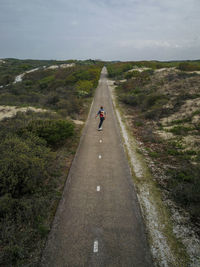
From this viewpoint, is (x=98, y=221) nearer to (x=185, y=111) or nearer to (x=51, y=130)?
(x=51, y=130)

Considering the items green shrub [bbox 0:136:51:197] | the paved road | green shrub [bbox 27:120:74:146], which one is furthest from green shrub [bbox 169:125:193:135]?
green shrub [bbox 0:136:51:197]

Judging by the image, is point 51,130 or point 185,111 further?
point 185,111

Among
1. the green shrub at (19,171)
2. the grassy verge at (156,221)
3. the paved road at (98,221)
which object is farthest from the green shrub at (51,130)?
the grassy verge at (156,221)

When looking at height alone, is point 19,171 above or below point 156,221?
above

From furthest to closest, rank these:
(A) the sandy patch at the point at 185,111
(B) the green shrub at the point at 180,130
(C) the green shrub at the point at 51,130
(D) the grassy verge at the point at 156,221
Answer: (A) the sandy patch at the point at 185,111, (B) the green shrub at the point at 180,130, (C) the green shrub at the point at 51,130, (D) the grassy verge at the point at 156,221

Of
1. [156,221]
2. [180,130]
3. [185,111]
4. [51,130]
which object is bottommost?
[156,221]

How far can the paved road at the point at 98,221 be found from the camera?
14.5ft

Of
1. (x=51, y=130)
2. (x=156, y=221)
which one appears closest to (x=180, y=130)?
(x=156, y=221)

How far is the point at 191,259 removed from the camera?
14.6ft

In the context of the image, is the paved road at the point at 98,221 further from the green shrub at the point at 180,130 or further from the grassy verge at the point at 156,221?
the green shrub at the point at 180,130

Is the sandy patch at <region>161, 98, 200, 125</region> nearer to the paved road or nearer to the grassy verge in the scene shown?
the grassy verge

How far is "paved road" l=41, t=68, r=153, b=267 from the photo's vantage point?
441 centimetres

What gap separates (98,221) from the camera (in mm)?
5551

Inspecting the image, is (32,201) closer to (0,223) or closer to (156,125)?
(0,223)
